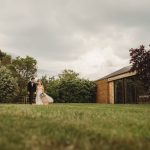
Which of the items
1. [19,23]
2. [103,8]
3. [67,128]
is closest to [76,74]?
[19,23]

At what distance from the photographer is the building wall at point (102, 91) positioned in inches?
1813

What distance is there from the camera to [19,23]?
101 ft

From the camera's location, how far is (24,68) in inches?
2461

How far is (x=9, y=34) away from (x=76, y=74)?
122ft

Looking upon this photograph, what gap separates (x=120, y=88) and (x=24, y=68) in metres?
24.0

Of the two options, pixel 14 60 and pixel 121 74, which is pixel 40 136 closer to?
pixel 121 74

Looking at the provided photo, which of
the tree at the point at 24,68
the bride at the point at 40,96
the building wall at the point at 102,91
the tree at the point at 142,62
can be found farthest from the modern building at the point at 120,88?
the tree at the point at 24,68

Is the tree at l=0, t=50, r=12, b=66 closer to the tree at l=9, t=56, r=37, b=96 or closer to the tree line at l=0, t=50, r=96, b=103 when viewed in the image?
the tree line at l=0, t=50, r=96, b=103

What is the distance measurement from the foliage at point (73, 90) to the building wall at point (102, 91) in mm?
753

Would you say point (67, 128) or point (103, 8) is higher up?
point (103, 8)

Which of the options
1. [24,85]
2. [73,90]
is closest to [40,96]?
[73,90]

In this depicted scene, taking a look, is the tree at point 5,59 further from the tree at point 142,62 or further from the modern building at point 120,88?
the tree at point 142,62

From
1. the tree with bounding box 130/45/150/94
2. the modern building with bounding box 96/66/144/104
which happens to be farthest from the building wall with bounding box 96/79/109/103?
the tree with bounding box 130/45/150/94

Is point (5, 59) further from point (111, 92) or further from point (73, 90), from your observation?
point (111, 92)
